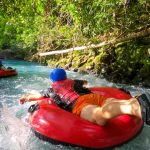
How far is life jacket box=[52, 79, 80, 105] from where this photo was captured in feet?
16.8

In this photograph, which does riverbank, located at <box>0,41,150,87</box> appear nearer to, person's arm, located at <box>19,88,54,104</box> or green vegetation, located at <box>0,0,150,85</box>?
green vegetation, located at <box>0,0,150,85</box>

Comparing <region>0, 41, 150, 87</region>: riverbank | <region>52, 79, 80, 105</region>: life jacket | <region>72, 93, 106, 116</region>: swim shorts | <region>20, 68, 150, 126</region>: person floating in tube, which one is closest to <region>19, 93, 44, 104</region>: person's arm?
<region>20, 68, 150, 126</region>: person floating in tube

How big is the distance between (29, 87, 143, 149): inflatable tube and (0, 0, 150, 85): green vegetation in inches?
147

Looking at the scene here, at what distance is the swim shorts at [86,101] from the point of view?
16.2ft

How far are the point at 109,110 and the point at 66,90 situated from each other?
47.4 inches

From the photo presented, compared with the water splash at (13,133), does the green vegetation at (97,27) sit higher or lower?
higher

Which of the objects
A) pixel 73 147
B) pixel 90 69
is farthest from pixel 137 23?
pixel 73 147

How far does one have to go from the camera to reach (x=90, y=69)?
510 inches

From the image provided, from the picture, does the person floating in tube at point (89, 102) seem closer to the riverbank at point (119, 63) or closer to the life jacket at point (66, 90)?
the life jacket at point (66, 90)

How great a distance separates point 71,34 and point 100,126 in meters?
7.03

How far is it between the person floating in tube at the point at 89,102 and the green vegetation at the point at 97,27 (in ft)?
10.5

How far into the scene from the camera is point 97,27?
9.30 metres

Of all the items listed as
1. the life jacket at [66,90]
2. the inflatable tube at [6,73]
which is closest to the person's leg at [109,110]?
the life jacket at [66,90]

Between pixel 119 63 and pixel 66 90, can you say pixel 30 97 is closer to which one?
pixel 66 90
